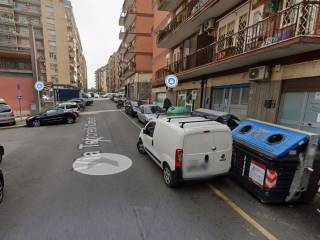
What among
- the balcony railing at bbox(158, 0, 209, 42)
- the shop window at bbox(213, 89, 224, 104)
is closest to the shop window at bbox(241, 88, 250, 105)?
the shop window at bbox(213, 89, 224, 104)

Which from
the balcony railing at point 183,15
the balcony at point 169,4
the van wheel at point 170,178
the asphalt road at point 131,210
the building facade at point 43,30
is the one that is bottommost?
the asphalt road at point 131,210

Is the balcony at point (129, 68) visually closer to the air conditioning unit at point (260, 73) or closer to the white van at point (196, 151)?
the air conditioning unit at point (260, 73)

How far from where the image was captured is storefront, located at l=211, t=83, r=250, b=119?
394 inches

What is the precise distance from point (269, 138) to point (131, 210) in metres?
3.45

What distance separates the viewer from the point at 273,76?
26.1ft

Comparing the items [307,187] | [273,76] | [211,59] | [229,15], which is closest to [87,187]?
[307,187]

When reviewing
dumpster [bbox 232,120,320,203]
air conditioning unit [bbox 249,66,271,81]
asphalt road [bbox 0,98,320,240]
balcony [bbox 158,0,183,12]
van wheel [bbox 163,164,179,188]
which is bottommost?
asphalt road [bbox 0,98,320,240]

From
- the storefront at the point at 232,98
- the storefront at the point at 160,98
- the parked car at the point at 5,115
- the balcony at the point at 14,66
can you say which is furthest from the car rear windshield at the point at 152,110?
the balcony at the point at 14,66

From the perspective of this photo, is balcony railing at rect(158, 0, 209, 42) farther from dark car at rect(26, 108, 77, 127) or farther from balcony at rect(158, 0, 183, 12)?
dark car at rect(26, 108, 77, 127)

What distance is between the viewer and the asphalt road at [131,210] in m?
3.21

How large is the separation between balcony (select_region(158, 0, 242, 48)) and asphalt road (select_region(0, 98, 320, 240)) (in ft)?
30.6

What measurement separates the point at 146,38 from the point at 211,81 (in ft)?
73.2

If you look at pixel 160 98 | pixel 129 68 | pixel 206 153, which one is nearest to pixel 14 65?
pixel 160 98

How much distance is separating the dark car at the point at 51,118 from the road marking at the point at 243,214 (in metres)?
13.2
